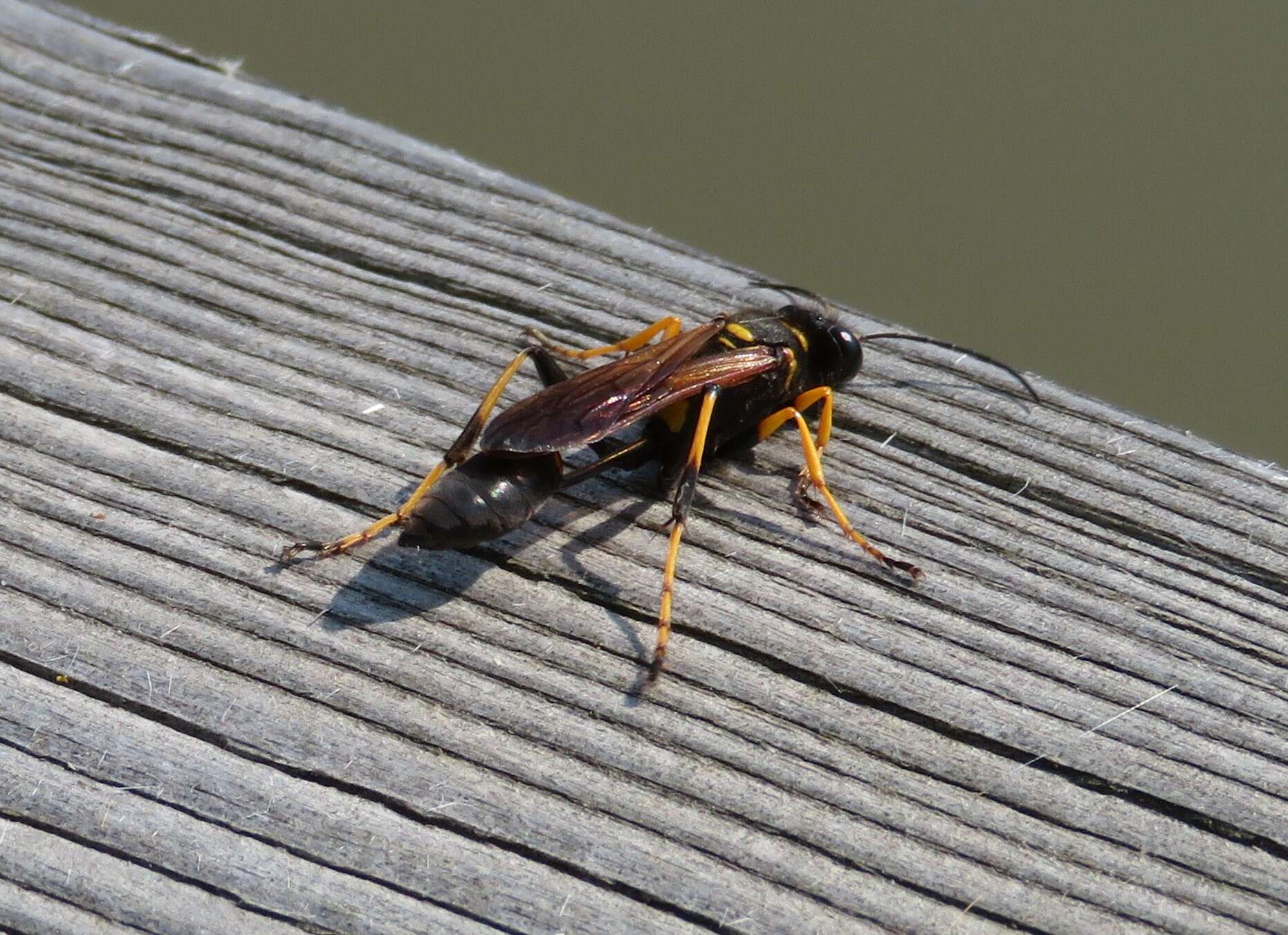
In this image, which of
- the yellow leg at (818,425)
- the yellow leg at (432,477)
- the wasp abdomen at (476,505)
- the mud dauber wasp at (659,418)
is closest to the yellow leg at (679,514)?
the mud dauber wasp at (659,418)

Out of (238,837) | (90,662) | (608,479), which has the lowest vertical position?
(238,837)

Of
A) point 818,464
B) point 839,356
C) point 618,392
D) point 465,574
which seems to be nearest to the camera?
point 465,574

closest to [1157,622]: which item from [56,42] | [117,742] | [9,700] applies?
[117,742]

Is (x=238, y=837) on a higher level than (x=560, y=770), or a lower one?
lower

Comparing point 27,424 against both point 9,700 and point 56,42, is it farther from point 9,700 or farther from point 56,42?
point 56,42

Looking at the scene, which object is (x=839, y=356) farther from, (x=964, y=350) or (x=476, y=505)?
(x=476, y=505)

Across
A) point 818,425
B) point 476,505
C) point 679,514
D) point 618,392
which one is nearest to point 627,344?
point 618,392

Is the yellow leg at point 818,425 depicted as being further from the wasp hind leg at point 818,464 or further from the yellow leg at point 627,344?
the yellow leg at point 627,344
